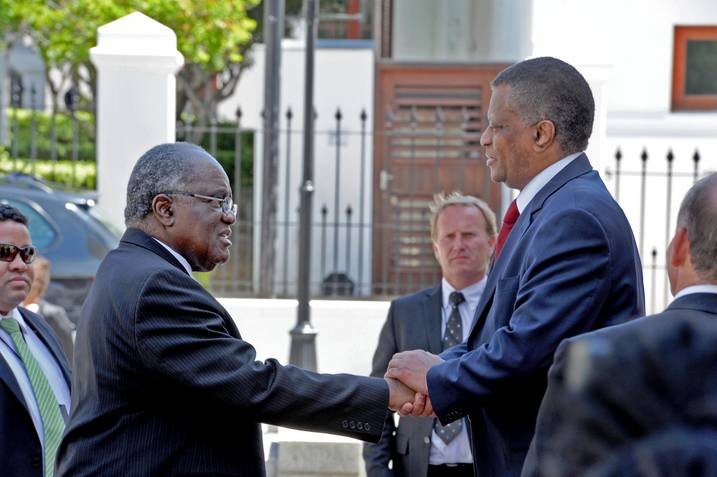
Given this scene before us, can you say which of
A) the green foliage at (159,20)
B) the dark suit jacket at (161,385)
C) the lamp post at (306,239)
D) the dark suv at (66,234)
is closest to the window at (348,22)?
the green foliage at (159,20)

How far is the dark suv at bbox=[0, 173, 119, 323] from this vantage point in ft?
33.3

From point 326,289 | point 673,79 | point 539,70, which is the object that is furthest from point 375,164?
point 539,70

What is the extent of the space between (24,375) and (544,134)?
6.89ft

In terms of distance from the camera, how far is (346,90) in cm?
1600

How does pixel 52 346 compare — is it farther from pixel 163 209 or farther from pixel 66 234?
Answer: pixel 66 234

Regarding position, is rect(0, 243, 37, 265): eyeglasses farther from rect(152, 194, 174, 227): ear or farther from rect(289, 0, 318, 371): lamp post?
rect(289, 0, 318, 371): lamp post

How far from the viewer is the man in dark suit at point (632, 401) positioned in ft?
7.11

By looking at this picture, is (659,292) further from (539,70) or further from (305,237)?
(539,70)

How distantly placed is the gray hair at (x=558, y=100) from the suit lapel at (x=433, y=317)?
1580 mm

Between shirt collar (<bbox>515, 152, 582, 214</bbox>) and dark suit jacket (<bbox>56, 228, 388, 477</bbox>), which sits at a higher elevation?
shirt collar (<bbox>515, 152, 582, 214</bbox>)

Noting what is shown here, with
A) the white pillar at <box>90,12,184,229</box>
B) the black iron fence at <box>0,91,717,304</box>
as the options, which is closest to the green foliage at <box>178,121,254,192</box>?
the black iron fence at <box>0,91,717,304</box>

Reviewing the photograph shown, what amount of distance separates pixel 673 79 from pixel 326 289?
15.9 ft

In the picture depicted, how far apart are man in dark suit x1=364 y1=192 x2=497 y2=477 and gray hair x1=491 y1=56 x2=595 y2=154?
63.1 inches

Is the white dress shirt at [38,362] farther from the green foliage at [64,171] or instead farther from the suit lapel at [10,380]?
the green foliage at [64,171]
